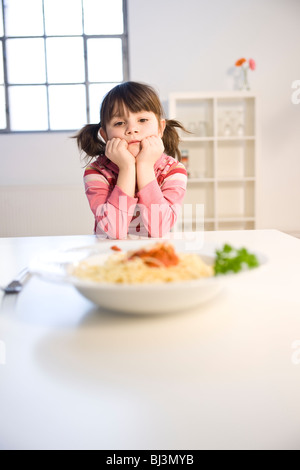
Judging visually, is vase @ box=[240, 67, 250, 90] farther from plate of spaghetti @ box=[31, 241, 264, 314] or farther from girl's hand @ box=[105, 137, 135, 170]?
plate of spaghetti @ box=[31, 241, 264, 314]

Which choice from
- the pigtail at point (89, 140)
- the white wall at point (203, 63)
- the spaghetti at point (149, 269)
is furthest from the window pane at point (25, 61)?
the spaghetti at point (149, 269)

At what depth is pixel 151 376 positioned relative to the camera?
440mm

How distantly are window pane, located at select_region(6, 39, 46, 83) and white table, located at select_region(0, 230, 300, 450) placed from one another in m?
3.92

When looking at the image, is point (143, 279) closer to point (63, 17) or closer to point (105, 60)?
point (105, 60)

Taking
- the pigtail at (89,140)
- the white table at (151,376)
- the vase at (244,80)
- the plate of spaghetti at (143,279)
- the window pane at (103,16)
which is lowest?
the white table at (151,376)

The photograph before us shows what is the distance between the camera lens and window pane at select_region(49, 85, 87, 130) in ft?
13.6

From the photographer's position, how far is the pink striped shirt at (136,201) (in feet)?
4.55

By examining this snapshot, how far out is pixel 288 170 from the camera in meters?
4.28

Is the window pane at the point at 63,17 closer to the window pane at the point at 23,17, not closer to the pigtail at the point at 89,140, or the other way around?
the window pane at the point at 23,17

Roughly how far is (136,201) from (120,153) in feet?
0.56

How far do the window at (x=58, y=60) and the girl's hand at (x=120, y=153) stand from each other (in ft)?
9.48
